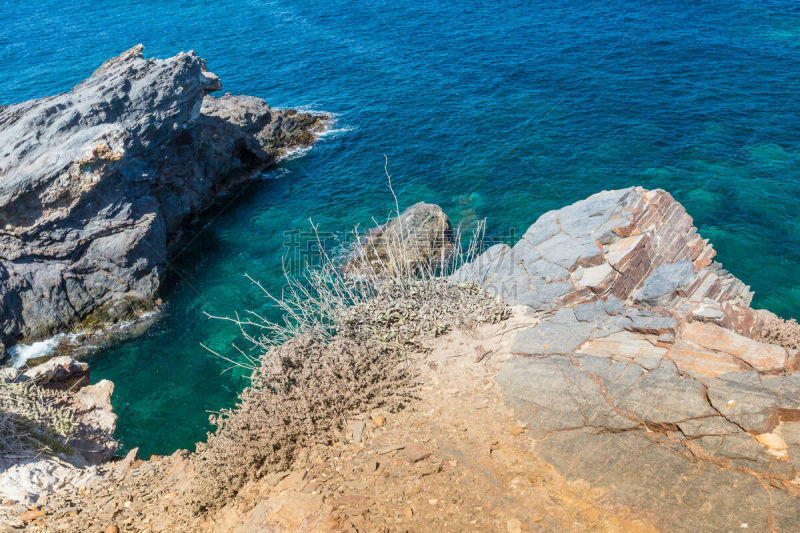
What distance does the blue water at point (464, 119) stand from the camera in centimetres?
2166

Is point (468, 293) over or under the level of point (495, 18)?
under

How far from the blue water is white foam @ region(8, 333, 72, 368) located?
7.95 feet

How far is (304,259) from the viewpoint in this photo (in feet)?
80.4

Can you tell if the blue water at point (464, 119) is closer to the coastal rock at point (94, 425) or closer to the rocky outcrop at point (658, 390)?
the coastal rock at point (94, 425)

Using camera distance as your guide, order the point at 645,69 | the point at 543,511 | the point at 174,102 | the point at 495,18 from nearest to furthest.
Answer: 1. the point at 543,511
2. the point at 174,102
3. the point at 645,69
4. the point at 495,18

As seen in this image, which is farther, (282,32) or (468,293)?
(282,32)

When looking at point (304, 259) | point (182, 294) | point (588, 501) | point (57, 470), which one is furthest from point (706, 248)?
point (182, 294)

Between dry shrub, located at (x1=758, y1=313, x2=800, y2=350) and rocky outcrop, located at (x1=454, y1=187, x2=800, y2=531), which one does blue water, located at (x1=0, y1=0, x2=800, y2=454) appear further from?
rocky outcrop, located at (x1=454, y1=187, x2=800, y2=531)

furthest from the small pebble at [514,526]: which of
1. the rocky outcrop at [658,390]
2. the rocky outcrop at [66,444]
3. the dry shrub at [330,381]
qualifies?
the rocky outcrop at [66,444]

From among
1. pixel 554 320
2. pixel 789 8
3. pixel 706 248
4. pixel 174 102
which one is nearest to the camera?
pixel 554 320

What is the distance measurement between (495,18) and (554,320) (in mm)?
42888

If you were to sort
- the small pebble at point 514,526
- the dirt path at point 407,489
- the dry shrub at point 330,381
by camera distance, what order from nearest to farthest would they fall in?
the small pebble at point 514,526, the dirt path at point 407,489, the dry shrub at point 330,381

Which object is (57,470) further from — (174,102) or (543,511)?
(174,102)

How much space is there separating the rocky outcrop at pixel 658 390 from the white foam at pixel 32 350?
1677 cm
